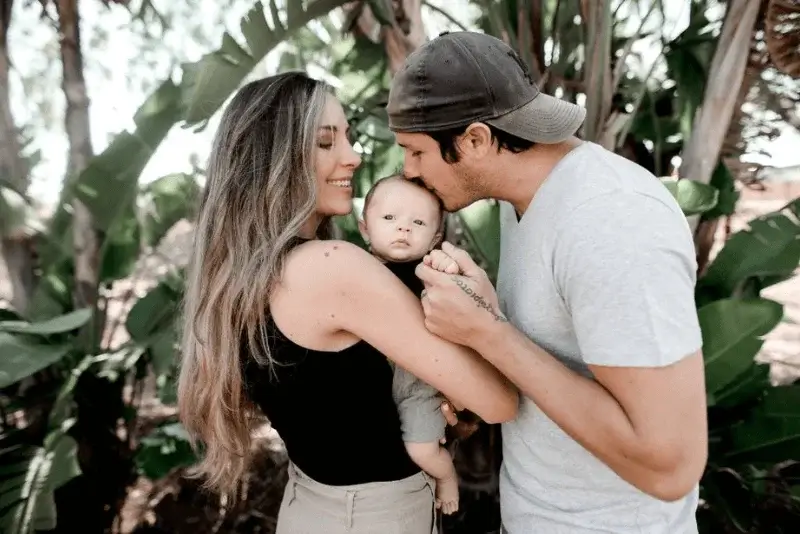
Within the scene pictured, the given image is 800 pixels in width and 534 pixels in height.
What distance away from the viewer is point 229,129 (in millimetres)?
1488

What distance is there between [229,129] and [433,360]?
0.69m

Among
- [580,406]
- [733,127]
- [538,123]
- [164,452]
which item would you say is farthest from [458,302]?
[733,127]

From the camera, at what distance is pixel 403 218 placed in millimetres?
1525

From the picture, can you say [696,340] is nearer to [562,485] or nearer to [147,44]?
[562,485]

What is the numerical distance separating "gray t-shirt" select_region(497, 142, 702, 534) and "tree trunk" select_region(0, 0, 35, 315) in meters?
2.79

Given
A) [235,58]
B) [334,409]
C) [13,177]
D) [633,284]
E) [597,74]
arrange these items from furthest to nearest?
[13,177], [597,74], [235,58], [334,409], [633,284]

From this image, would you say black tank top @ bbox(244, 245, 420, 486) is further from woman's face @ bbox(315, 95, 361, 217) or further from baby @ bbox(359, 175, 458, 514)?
woman's face @ bbox(315, 95, 361, 217)

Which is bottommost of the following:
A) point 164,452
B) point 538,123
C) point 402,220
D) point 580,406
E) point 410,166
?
point 164,452

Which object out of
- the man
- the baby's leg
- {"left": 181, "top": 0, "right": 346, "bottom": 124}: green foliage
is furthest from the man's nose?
{"left": 181, "top": 0, "right": 346, "bottom": 124}: green foliage

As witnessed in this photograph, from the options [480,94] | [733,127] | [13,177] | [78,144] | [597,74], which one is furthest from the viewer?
[13,177]

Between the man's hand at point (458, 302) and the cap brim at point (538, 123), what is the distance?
251 millimetres

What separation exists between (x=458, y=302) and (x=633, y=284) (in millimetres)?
284

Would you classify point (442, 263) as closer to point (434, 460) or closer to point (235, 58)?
point (434, 460)

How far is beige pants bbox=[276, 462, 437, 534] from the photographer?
1446mm
